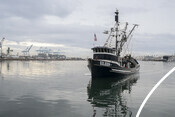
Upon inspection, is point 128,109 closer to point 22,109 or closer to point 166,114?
point 166,114

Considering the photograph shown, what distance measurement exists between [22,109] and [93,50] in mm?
32717

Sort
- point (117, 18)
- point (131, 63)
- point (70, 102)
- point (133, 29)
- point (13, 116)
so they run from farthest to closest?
point (131, 63)
point (133, 29)
point (117, 18)
point (70, 102)
point (13, 116)

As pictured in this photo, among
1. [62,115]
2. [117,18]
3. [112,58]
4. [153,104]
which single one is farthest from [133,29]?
[62,115]

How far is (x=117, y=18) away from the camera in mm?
59188

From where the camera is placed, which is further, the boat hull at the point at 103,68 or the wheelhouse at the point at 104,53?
the wheelhouse at the point at 104,53

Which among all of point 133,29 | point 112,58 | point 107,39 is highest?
point 133,29

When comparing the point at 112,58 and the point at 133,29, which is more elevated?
the point at 133,29

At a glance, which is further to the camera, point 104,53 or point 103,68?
point 103,68

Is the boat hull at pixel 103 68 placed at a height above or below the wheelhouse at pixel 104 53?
below

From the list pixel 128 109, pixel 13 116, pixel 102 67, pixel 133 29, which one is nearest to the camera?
pixel 13 116

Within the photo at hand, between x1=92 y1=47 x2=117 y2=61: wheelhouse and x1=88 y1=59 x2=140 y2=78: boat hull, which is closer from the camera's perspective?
x1=88 y1=59 x2=140 y2=78: boat hull

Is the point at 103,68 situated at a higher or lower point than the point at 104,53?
lower

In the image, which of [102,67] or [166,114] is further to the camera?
[102,67]

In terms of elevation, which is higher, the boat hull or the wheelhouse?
the wheelhouse
